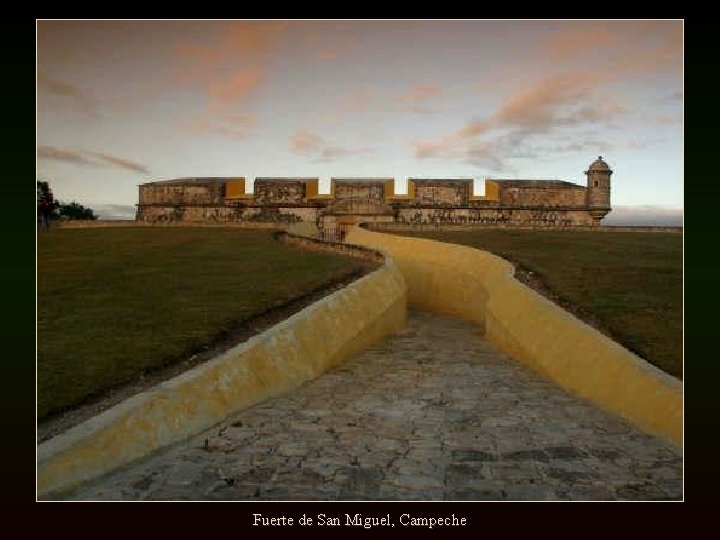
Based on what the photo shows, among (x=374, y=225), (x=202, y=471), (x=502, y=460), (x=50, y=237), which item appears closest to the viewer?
(x=202, y=471)

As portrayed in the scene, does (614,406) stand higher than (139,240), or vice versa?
(139,240)

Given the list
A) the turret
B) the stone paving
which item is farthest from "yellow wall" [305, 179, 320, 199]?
the stone paving

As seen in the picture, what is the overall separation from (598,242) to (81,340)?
19.9 metres

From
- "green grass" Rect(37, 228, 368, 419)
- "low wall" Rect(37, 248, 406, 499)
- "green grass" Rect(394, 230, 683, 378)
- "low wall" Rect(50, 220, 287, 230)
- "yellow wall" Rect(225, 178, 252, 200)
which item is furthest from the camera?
"yellow wall" Rect(225, 178, 252, 200)

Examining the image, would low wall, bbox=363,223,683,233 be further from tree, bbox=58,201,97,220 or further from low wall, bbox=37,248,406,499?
tree, bbox=58,201,97,220

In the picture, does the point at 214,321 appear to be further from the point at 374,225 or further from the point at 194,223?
the point at 194,223

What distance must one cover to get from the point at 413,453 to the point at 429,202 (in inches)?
1166

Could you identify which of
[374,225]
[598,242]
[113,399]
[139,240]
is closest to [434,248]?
[598,242]

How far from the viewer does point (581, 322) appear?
32.2 ft

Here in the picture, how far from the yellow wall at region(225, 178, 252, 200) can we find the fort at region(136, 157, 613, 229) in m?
0.21

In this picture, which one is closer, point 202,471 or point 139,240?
point 202,471

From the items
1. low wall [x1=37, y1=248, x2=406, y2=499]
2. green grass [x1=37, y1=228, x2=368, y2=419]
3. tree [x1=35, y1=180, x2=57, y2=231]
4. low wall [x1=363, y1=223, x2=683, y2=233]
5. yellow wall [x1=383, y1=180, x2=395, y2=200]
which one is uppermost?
yellow wall [x1=383, y1=180, x2=395, y2=200]

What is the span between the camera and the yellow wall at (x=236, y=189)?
37500 mm

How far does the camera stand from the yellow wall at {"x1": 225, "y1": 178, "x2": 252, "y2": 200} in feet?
123
